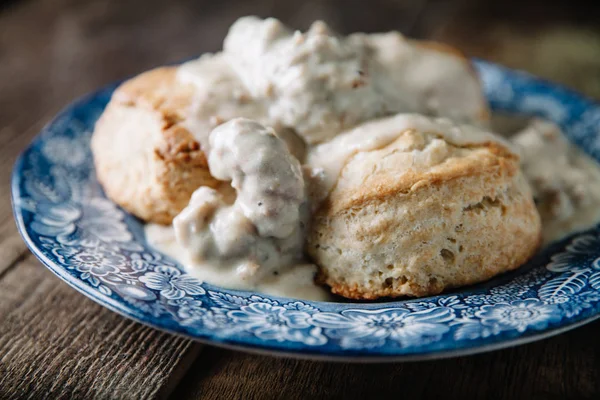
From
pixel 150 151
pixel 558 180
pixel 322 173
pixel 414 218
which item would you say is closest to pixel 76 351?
pixel 150 151

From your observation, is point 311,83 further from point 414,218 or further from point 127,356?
point 127,356

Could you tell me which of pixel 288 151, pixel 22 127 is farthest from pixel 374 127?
pixel 22 127

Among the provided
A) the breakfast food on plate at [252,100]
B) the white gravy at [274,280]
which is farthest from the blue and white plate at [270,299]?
the breakfast food on plate at [252,100]

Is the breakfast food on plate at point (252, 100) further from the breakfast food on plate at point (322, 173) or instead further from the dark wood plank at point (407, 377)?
Result: the dark wood plank at point (407, 377)

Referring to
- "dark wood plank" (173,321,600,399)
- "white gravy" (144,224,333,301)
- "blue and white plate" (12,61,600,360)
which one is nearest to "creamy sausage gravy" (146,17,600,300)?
"white gravy" (144,224,333,301)

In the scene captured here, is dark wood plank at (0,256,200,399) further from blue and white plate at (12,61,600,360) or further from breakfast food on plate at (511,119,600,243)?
breakfast food on plate at (511,119,600,243)

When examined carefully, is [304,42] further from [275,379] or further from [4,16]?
[4,16]
